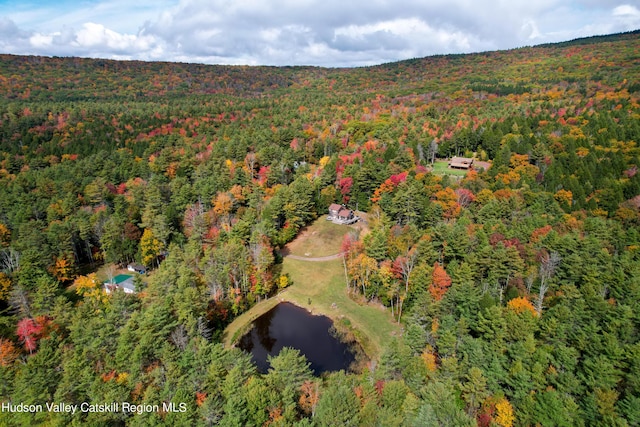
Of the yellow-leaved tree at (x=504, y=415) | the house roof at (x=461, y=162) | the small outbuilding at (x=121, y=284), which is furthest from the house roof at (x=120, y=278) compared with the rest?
the house roof at (x=461, y=162)

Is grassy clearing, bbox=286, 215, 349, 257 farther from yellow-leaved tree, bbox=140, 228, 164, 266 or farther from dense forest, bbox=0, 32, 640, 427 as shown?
yellow-leaved tree, bbox=140, 228, 164, 266

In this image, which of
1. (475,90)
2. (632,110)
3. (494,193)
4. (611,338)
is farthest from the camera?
(475,90)

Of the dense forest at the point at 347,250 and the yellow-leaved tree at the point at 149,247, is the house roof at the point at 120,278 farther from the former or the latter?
the yellow-leaved tree at the point at 149,247

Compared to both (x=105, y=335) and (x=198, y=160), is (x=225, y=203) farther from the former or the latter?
(x=105, y=335)

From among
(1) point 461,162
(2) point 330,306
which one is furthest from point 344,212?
(1) point 461,162

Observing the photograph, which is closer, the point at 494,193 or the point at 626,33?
the point at 494,193

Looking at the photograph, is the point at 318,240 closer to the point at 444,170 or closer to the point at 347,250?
the point at 347,250

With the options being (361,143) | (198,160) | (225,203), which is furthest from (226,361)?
(361,143)
